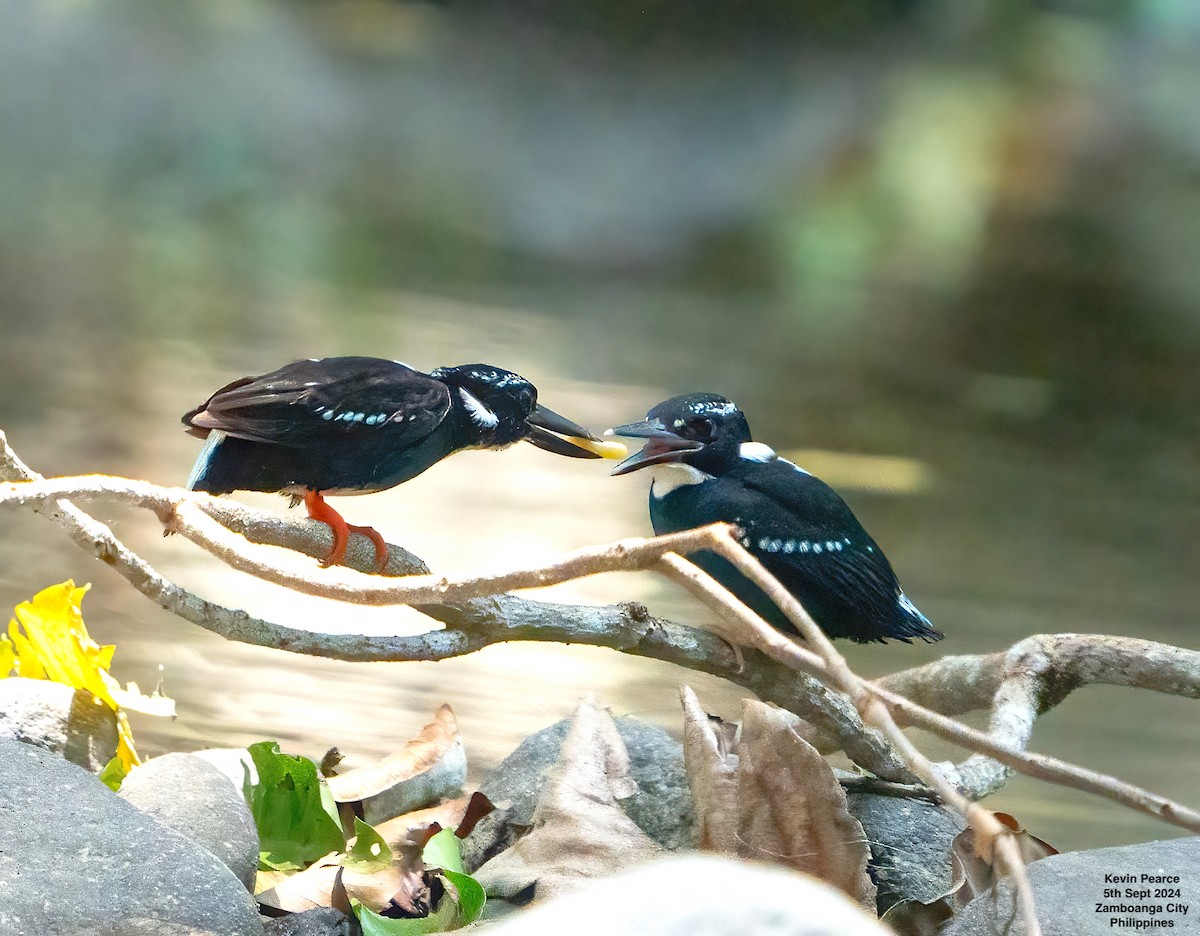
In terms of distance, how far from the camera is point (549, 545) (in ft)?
5.46

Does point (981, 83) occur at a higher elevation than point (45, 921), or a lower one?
higher

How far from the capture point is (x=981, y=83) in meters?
3.90

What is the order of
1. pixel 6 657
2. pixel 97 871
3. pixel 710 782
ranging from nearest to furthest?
pixel 97 871 → pixel 710 782 → pixel 6 657

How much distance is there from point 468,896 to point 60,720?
393mm

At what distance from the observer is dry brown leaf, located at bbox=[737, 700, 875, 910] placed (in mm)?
721

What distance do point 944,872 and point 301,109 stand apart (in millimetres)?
3481

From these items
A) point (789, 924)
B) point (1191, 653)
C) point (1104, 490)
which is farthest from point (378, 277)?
point (789, 924)

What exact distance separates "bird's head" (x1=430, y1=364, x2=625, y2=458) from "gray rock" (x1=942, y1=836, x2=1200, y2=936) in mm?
378

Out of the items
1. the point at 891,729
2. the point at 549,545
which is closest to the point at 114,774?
the point at 891,729

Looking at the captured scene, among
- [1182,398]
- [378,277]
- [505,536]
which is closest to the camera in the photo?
[505,536]

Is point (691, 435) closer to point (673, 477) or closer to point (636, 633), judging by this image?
point (673, 477)

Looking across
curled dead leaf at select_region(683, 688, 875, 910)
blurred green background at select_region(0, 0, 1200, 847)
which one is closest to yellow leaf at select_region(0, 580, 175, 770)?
curled dead leaf at select_region(683, 688, 875, 910)

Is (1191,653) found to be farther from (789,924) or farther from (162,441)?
(162,441)

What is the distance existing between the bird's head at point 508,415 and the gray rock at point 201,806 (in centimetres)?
29
